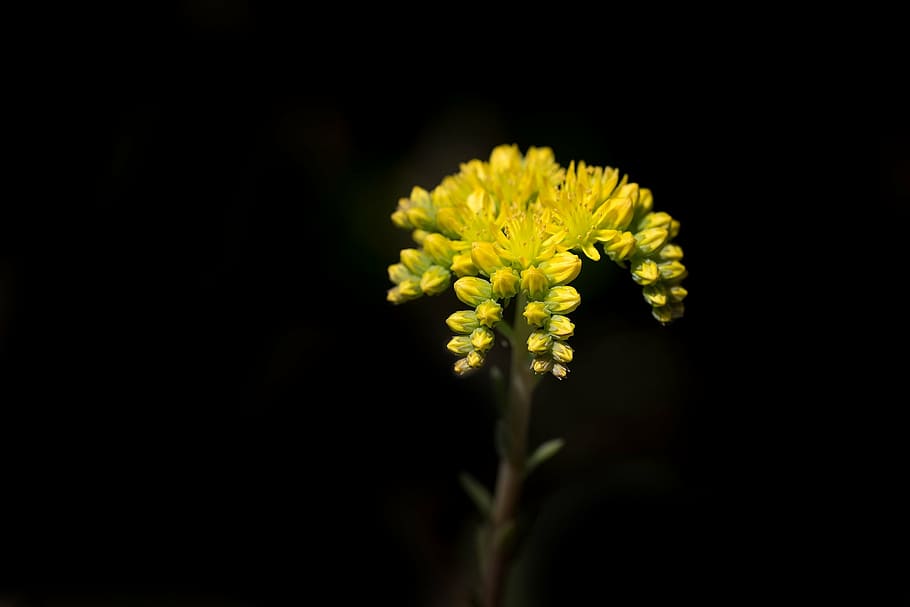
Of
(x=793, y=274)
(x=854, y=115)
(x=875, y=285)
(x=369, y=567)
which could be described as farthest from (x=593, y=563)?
(x=854, y=115)

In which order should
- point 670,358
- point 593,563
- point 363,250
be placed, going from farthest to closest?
1. point 670,358
2. point 363,250
3. point 593,563

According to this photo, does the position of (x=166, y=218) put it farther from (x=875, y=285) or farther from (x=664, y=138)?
(x=875, y=285)

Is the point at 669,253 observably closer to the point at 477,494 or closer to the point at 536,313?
the point at 536,313

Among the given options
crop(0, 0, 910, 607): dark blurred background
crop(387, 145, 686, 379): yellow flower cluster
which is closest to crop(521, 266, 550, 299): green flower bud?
crop(387, 145, 686, 379): yellow flower cluster

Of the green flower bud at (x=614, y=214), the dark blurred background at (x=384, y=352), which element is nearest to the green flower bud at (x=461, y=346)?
the green flower bud at (x=614, y=214)

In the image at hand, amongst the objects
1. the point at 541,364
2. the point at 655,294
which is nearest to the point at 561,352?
the point at 541,364
